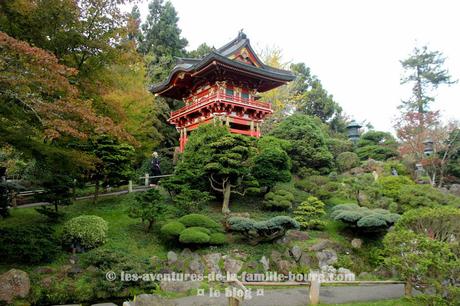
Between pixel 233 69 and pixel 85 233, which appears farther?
pixel 233 69

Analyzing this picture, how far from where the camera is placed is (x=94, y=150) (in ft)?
42.5

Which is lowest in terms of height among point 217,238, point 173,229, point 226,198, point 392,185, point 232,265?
point 232,265

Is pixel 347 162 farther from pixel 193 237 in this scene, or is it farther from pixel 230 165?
pixel 193 237

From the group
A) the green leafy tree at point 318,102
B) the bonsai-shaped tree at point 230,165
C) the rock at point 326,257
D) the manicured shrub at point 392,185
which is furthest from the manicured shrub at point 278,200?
the green leafy tree at point 318,102

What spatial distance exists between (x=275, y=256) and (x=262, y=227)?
1.17 meters

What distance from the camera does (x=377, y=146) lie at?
25125 millimetres

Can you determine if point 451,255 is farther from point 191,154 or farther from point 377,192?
point 191,154

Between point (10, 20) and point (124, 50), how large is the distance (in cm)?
323

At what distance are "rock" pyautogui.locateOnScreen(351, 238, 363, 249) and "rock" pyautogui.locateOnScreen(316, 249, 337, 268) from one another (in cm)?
115

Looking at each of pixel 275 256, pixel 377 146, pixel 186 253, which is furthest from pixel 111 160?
pixel 377 146

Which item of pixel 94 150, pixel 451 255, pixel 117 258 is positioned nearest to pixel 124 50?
pixel 94 150

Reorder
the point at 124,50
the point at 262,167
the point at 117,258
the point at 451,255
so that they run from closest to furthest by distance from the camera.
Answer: the point at 451,255 < the point at 117,258 < the point at 124,50 < the point at 262,167

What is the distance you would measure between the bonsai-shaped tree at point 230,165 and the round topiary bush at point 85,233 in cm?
479

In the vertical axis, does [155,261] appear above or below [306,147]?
below
